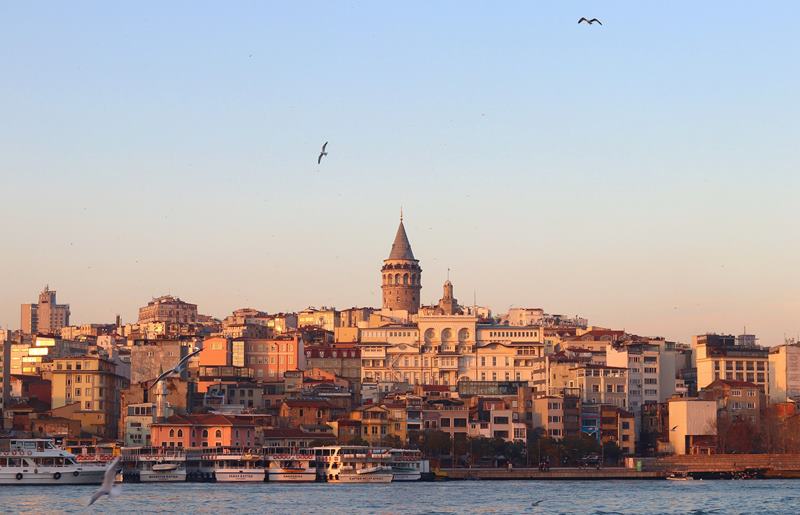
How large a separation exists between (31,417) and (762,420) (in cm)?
3331

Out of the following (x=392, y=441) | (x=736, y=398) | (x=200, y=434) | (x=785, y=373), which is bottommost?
(x=392, y=441)

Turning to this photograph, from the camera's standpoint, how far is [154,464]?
68.9 meters

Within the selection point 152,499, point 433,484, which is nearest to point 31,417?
point 433,484

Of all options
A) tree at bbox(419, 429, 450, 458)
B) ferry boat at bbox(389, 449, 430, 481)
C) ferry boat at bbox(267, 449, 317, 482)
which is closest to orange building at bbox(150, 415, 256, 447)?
ferry boat at bbox(267, 449, 317, 482)

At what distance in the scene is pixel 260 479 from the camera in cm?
6794

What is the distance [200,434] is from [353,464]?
8.35 m

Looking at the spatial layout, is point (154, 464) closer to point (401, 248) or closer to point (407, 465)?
point (407, 465)

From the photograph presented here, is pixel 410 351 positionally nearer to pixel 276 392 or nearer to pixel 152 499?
pixel 276 392

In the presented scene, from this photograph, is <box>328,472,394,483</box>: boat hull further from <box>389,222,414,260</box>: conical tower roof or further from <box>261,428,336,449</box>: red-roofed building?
<box>389,222,414,260</box>: conical tower roof

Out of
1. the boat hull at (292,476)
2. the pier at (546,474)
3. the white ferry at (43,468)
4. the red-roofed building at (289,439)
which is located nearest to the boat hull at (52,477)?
the white ferry at (43,468)

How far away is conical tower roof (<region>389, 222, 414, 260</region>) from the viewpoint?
138 meters

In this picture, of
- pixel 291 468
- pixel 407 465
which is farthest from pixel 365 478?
pixel 291 468

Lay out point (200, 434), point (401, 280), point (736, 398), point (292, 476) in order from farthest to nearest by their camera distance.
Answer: point (401, 280) → point (736, 398) → point (200, 434) → point (292, 476)

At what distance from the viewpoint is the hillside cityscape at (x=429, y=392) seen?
77.2 m
